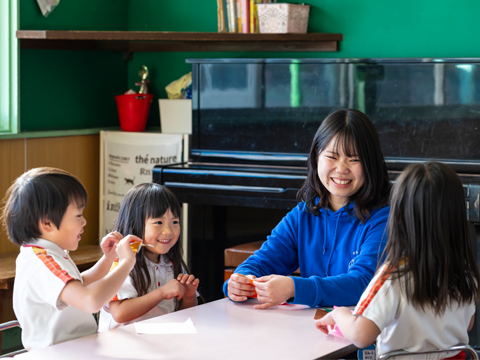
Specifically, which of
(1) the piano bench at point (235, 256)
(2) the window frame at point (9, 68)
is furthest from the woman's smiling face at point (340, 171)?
(2) the window frame at point (9, 68)

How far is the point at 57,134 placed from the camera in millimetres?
3779

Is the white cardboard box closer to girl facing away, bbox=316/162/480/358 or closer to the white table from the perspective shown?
the white table

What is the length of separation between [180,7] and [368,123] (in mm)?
2526

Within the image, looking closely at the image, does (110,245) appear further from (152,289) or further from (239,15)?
(239,15)

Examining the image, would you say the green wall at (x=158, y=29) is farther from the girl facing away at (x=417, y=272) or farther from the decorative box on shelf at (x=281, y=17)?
the girl facing away at (x=417, y=272)

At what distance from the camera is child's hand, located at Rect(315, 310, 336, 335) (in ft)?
4.93

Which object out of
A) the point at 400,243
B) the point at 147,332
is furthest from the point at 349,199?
the point at 147,332

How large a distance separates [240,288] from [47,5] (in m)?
2.49

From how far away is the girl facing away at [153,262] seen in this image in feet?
6.02

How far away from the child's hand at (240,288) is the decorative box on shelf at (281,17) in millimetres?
2022

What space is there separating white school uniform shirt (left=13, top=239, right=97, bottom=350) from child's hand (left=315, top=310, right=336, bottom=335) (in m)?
0.54

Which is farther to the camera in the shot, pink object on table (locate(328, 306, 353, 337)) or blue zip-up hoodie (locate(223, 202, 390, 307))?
blue zip-up hoodie (locate(223, 202, 390, 307))

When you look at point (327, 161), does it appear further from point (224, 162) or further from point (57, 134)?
point (57, 134)

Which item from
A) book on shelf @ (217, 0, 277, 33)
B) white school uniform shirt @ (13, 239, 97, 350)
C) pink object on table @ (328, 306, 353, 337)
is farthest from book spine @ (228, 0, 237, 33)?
pink object on table @ (328, 306, 353, 337)
